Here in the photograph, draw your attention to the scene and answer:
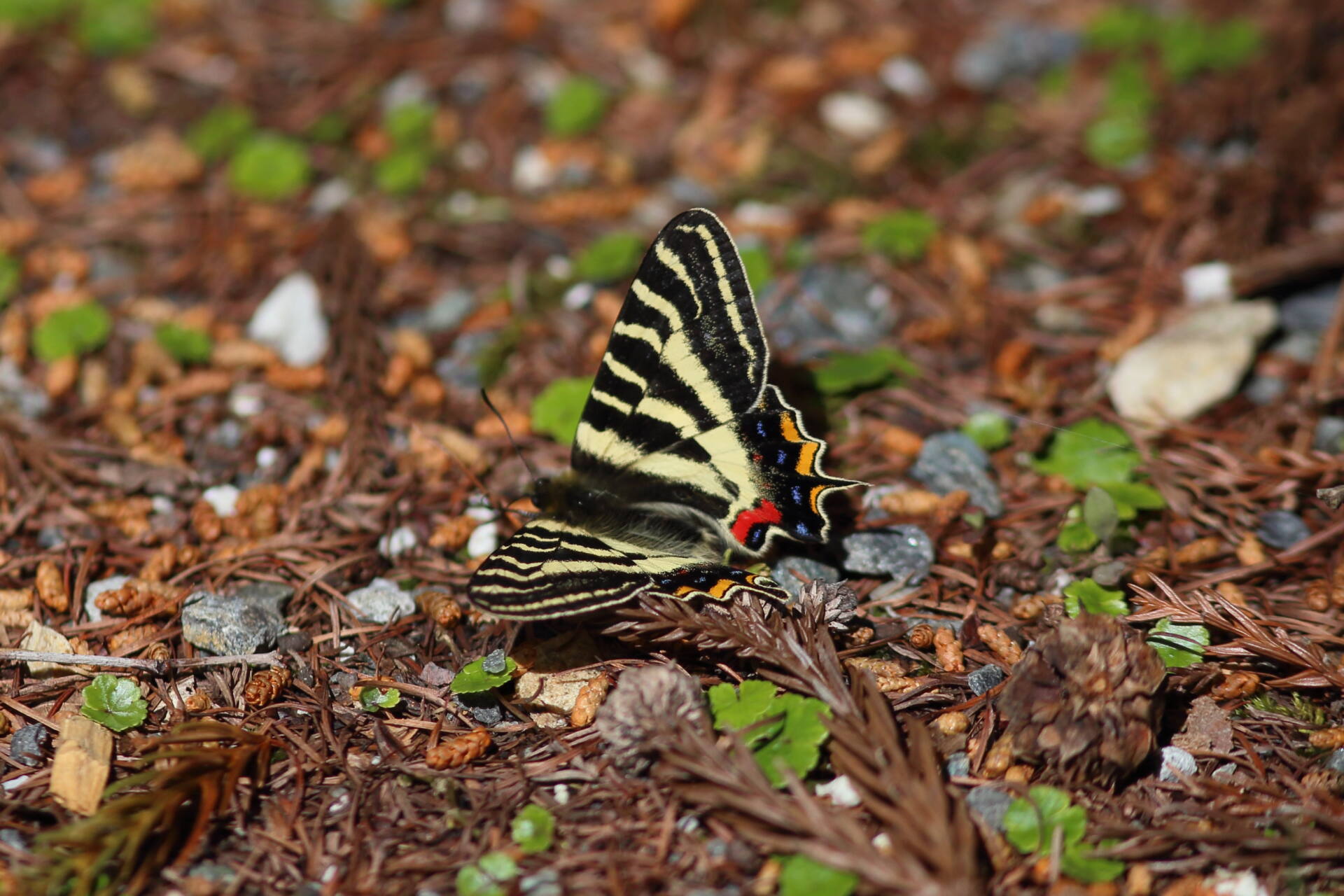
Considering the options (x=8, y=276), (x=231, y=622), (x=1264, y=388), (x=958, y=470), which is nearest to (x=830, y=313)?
(x=958, y=470)

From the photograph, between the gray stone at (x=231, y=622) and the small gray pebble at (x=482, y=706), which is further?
the gray stone at (x=231, y=622)

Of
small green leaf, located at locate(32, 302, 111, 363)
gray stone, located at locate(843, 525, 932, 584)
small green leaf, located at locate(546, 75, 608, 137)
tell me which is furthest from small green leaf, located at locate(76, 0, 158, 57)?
gray stone, located at locate(843, 525, 932, 584)

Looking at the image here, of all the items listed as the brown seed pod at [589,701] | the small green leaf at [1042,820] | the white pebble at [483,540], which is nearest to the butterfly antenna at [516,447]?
the white pebble at [483,540]

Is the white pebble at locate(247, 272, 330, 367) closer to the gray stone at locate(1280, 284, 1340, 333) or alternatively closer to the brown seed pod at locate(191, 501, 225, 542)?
the brown seed pod at locate(191, 501, 225, 542)


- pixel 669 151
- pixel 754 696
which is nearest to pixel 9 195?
pixel 669 151

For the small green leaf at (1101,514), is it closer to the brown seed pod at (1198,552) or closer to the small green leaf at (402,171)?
the brown seed pod at (1198,552)

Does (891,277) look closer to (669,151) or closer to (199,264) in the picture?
(669,151)
